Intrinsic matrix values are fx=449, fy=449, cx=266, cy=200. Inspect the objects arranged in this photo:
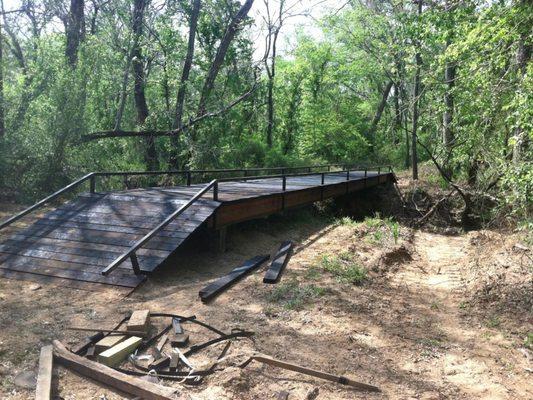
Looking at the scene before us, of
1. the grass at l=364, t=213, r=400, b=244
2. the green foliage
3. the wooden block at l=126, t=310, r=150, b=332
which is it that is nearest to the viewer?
the wooden block at l=126, t=310, r=150, b=332

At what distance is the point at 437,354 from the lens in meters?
5.26

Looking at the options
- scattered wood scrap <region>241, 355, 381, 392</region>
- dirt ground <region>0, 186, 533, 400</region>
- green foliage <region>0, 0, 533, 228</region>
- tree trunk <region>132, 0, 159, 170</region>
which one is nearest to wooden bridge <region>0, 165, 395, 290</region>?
dirt ground <region>0, 186, 533, 400</region>

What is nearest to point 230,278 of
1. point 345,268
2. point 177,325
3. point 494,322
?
point 177,325

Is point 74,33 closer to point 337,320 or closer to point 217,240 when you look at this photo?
point 217,240

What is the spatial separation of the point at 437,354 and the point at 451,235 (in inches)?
471

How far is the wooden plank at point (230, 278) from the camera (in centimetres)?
659

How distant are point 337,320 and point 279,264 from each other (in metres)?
2.43

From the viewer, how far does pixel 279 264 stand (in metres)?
8.25

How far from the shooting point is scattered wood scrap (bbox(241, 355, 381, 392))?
14.2ft

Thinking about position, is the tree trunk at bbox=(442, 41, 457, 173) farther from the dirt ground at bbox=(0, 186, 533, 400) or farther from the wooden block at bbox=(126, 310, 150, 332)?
the wooden block at bbox=(126, 310, 150, 332)

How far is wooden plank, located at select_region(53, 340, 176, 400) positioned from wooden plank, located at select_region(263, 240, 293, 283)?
345cm

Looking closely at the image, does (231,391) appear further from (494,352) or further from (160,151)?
(160,151)

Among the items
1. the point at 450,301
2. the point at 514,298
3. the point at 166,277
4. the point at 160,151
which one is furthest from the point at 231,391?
the point at 160,151

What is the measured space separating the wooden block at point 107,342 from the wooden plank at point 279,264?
2.89 m
